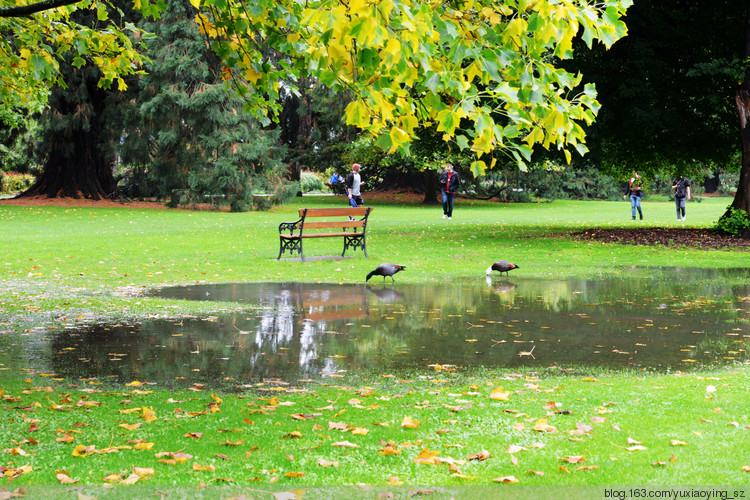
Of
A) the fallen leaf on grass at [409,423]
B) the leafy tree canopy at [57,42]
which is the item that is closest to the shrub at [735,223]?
the leafy tree canopy at [57,42]

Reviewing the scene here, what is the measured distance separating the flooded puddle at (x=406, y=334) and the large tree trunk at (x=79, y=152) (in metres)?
30.1

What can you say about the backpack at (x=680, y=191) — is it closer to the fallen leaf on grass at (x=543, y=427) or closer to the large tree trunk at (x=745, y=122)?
the large tree trunk at (x=745, y=122)

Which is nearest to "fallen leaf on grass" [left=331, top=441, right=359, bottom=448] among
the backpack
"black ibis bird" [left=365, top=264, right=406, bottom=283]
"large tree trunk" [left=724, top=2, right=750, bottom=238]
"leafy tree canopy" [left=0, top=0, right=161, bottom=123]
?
"leafy tree canopy" [left=0, top=0, right=161, bottom=123]

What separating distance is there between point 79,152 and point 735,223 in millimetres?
32603

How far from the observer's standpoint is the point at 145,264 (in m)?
14.9

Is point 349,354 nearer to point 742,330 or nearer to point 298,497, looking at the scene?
point 298,497

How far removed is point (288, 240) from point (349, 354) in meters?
9.07

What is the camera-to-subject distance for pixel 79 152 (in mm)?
40969

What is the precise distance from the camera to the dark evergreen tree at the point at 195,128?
120 feet

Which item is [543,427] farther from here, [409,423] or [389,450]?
[389,450]

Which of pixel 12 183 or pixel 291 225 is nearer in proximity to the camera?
pixel 291 225

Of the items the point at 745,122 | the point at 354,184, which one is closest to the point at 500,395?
the point at 745,122

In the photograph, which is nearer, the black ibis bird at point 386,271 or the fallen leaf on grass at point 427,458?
the fallen leaf on grass at point 427,458

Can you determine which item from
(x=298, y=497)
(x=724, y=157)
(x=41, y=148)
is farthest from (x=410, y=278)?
(x=41, y=148)
